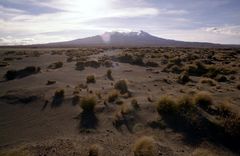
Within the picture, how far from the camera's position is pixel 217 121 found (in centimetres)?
1186

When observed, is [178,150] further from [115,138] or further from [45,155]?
[45,155]

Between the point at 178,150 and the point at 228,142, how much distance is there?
7.64 feet

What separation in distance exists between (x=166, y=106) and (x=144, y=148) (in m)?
4.38

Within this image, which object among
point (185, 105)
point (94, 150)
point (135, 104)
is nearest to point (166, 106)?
point (185, 105)

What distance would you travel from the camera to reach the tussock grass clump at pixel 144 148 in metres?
9.03

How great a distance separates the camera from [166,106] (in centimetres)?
1316

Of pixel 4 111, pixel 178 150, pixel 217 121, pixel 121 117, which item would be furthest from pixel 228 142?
pixel 4 111

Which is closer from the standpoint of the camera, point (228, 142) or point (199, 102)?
point (228, 142)

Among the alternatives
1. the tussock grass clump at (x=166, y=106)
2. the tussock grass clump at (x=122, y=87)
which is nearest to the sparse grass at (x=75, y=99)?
the tussock grass clump at (x=122, y=87)

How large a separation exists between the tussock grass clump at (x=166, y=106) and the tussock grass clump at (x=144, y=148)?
12.2ft

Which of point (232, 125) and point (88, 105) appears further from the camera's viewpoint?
point (88, 105)

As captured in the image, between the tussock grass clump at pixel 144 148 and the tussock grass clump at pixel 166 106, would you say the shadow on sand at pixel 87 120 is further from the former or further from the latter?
the tussock grass clump at pixel 166 106

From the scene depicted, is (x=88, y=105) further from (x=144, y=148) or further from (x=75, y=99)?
(x=144, y=148)

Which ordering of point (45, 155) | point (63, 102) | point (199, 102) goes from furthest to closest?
Result: point (63, 102)
point (199, 102)
point (45, 155)
